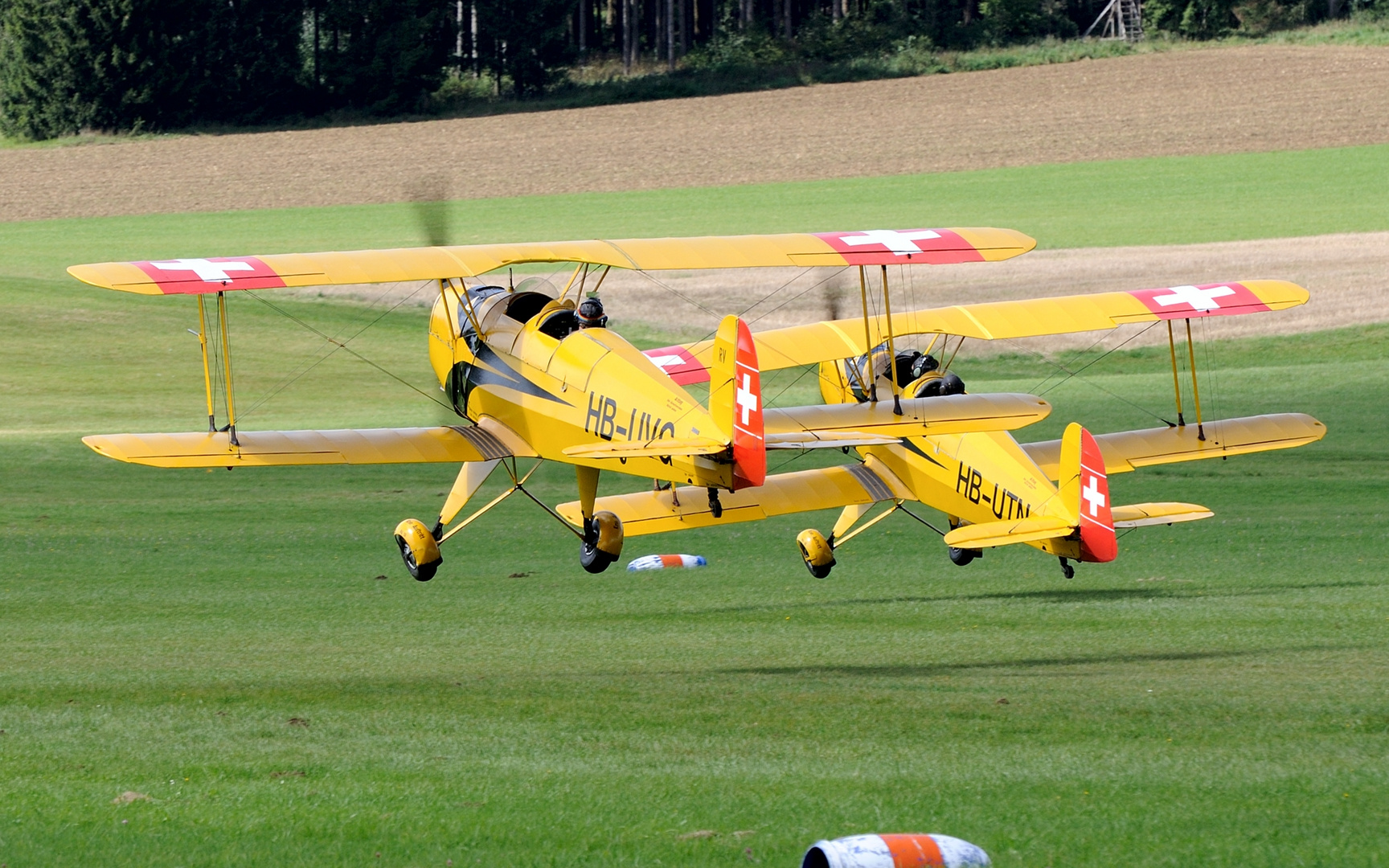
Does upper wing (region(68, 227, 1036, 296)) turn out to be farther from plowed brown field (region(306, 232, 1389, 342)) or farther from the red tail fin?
plowed brown field (region(306, 232, 1389, 342))

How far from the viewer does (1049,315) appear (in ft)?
61.6

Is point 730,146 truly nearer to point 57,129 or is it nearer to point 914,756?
point 57,129

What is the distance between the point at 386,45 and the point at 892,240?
63.2m

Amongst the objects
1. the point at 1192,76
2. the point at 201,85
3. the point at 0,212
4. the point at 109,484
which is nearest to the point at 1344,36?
the point at 1192,76

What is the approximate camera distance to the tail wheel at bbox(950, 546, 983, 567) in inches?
739

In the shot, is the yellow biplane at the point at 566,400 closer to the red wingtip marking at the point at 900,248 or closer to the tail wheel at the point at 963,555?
the red wingtip marking at the point at 900,248

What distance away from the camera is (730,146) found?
6575cm

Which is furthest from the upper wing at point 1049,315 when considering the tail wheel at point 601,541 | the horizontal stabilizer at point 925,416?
the tail wheel at point 601,541

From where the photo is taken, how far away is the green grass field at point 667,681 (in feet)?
29.5

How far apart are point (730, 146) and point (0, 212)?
2613cm

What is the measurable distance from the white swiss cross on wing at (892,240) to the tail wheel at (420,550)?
202 inches

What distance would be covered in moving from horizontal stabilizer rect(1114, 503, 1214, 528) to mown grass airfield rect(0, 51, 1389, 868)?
0.87 metres

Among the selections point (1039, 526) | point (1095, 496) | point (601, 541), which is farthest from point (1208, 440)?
point (601, 541)

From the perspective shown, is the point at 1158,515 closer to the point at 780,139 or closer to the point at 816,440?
the point at 816,440
